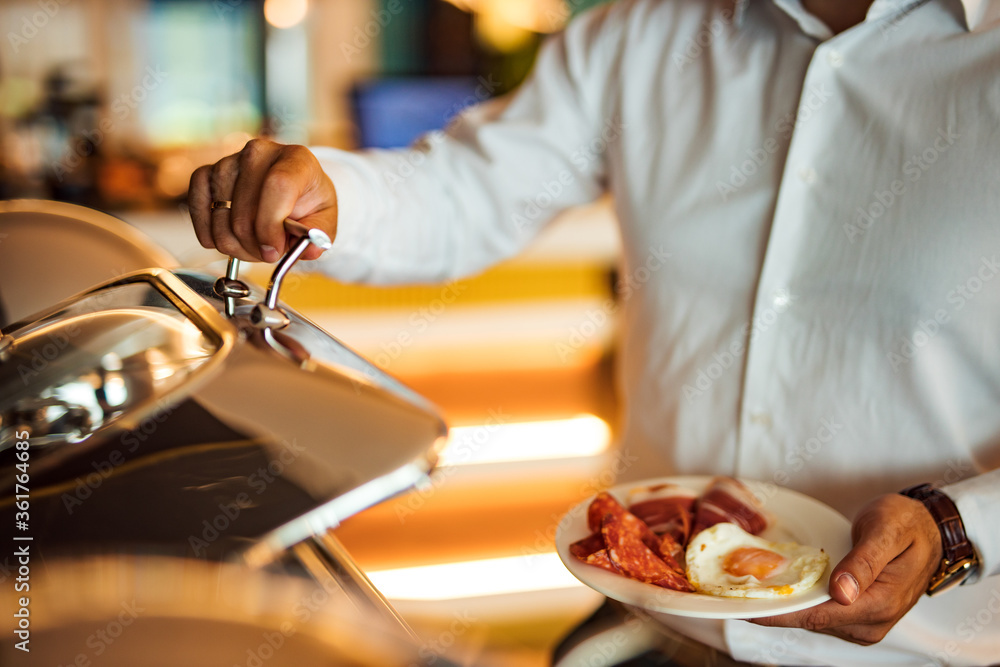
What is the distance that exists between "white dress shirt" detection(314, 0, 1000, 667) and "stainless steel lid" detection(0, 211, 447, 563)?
393 mm

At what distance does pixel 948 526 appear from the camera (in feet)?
2.27

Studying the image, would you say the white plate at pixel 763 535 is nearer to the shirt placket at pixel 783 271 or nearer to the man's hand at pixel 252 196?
the shirt placket at pixel 783 271

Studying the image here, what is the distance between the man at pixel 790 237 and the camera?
2.33ft

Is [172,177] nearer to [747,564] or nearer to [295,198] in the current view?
[295,198]

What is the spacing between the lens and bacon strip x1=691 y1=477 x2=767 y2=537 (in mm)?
734

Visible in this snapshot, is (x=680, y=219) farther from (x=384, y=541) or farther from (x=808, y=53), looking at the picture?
(x=384, y=541)

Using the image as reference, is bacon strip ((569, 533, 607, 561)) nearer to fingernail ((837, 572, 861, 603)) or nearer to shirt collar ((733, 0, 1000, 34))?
fingernail ((837, 572, 861, 603))

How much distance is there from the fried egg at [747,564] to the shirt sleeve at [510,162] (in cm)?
52

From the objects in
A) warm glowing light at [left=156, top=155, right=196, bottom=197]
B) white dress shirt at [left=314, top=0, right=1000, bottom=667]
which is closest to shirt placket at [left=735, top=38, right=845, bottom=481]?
white dress shirt at [left=314, top=0, right=1000, bottom=667]

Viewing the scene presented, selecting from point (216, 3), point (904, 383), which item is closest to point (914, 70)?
point (904, 383)

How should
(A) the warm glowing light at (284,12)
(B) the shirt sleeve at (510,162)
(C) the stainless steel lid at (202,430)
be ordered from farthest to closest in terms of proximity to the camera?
1. (A) the warm glowing light at (284,12)
2. (B) the shirt sleeve at (510,162)
3. (C) the stainless steel lid at (202,430)

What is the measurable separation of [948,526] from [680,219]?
1.40 ft

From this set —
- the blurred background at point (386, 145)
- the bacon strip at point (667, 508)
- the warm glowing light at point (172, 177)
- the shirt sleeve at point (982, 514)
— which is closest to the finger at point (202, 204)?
the bacon strip at point (667, 508)

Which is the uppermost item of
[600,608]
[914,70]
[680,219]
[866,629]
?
[914,70]
